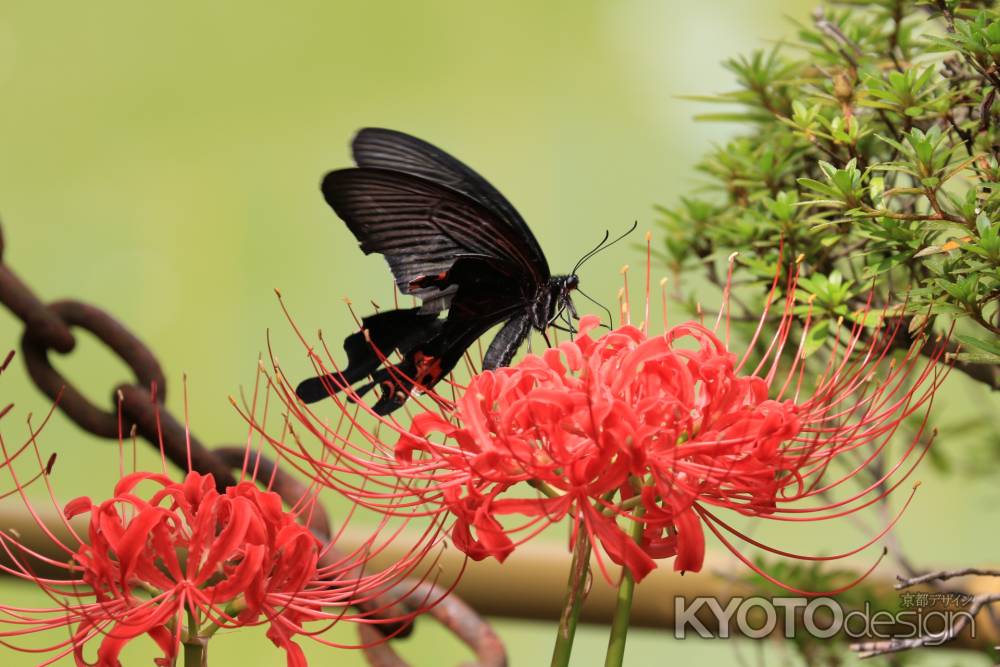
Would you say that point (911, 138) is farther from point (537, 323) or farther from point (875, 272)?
point (537, 323)

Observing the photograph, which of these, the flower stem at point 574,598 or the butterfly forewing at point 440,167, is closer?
the flower stem at point 574,598

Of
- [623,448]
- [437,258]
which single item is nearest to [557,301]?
[437,258]

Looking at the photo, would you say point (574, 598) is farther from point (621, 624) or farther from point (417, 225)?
point (417, 225)

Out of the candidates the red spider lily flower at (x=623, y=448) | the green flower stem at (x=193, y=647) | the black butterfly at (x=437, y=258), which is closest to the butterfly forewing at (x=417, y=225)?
the black butterfly at (x=437, y=258)

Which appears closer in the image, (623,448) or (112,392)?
(623,448)

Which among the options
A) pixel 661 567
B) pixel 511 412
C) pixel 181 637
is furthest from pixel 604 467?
pixel 661 567

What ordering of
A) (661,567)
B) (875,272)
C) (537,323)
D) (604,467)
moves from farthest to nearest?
(661,567), (537,323), (875,272), (604,467)

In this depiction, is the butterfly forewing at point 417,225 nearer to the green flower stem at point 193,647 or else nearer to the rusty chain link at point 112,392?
the rusty chain link at point 112,392
